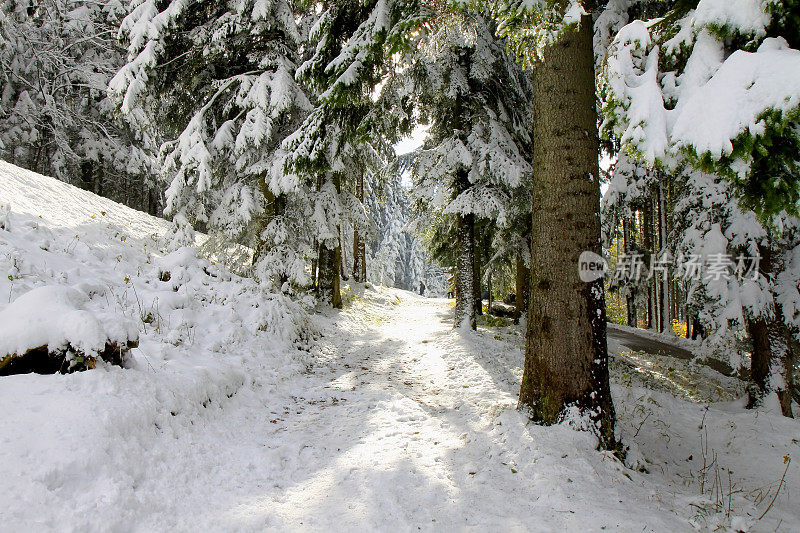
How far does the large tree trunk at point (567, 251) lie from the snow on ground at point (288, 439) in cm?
41

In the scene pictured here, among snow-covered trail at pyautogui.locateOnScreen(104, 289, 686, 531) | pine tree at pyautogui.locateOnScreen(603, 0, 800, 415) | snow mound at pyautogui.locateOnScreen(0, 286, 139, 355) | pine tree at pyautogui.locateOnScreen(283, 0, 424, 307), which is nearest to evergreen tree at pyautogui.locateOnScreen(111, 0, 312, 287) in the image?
pine tree at pyautogui.locateOnScreen(283, 0, 424, 307)

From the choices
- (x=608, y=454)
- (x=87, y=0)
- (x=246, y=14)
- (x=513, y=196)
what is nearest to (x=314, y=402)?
(x=608, y=454)

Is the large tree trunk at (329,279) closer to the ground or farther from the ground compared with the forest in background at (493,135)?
closer to the ground

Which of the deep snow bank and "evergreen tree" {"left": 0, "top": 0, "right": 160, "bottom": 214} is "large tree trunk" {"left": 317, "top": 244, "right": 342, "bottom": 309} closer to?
the deep snow bank

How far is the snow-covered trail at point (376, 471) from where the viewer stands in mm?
2775

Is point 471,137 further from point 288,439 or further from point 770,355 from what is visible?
point 288,439

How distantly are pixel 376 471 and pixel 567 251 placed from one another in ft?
9.47

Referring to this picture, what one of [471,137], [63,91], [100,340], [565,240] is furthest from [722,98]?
[63,91]

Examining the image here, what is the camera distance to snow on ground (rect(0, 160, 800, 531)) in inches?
107

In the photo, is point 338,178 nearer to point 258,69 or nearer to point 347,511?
point 258,69

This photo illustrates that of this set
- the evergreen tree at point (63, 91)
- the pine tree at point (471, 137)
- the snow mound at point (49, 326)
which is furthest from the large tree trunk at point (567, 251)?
the evergreen tree at point (63, 91)

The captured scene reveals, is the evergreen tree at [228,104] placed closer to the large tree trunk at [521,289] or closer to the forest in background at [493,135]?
the forest in background at [493,135]

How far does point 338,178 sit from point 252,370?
8.11 metres

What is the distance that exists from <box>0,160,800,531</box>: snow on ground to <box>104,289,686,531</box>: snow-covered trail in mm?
19
